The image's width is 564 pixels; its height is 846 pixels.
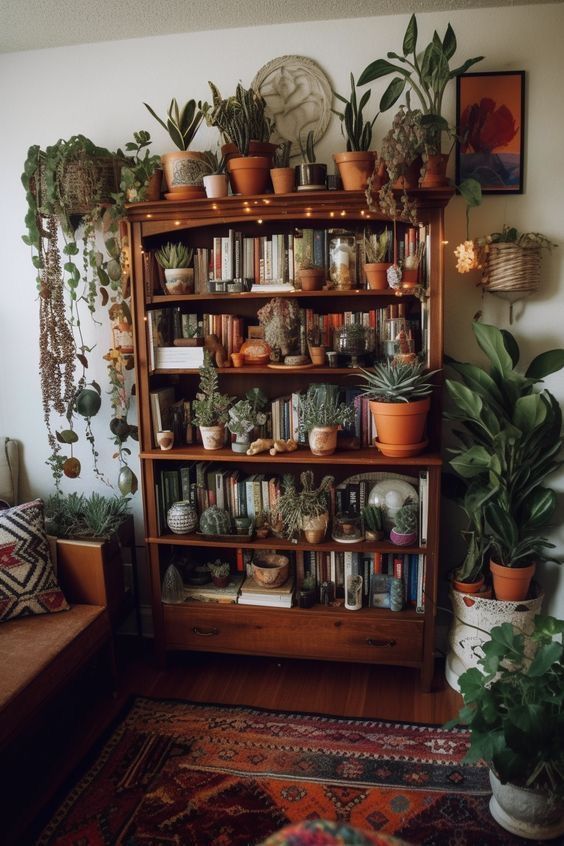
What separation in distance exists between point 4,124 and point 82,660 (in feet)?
7.47

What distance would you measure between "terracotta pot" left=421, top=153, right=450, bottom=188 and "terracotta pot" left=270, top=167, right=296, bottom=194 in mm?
475

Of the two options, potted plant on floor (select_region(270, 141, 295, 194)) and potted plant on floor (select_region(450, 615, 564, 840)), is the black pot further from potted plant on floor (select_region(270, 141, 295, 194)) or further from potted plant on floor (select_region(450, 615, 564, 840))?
potted plant on floor (select_region(450, 615, 564, 840))

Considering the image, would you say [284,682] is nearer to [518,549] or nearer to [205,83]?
[518,549]

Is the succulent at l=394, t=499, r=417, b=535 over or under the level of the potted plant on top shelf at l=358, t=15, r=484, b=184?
under

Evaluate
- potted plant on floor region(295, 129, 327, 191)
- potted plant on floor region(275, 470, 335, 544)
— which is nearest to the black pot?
potted plant on floor region(295, 129, 327, 191)

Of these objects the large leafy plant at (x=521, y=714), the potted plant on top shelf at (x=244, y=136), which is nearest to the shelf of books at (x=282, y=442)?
the potted plant on top shelf at (x=244, y=136)

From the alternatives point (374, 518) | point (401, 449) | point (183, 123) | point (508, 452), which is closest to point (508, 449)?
point (508, 452)

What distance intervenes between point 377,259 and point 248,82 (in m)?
0.91

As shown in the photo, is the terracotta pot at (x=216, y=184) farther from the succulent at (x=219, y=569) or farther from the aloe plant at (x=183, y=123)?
the succulent at (x=219, y=569)

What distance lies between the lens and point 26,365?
3.01 metres

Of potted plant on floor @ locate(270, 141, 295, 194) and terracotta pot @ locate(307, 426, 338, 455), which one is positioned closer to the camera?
potted plant on floor @ locate(270, 141, 295, 194)

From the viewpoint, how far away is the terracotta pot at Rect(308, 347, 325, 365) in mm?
2543

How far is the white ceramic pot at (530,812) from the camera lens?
1813 mm

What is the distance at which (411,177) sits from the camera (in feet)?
7.61
